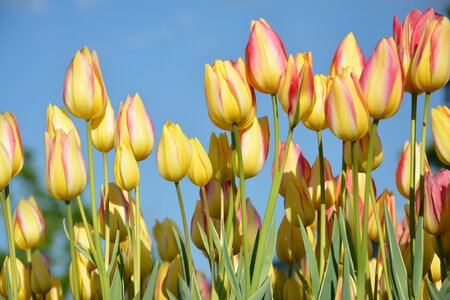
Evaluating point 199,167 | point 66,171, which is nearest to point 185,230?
point 199,167

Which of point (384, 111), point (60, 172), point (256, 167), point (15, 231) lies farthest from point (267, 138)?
point (15, 231)

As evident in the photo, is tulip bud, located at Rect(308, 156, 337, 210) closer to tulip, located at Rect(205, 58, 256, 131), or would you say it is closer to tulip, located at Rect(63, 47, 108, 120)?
tulip, located at Rect(205, 58, 256, 131)

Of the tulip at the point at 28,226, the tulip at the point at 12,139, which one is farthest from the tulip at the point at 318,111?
the tulip at the point at 28,226

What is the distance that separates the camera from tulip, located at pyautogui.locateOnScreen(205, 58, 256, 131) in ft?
4.26

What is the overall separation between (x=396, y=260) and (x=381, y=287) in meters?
0.37

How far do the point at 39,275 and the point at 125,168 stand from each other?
443 millimetres

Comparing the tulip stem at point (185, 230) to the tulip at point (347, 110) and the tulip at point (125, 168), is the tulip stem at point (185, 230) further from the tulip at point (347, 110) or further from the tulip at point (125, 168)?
the tulip at point (347, 110)

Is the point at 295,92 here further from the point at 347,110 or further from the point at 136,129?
the point at 136,129

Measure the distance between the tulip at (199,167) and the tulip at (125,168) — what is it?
0.10 m

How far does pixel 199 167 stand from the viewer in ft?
4.69

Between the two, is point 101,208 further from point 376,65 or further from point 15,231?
point 376,65

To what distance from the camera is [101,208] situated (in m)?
1.59

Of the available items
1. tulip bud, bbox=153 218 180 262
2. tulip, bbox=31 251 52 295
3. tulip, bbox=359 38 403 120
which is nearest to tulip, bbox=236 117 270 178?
tulip, bbox=359 38 403 120

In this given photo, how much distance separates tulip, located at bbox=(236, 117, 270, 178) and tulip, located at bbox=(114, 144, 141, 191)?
183 millimetres
